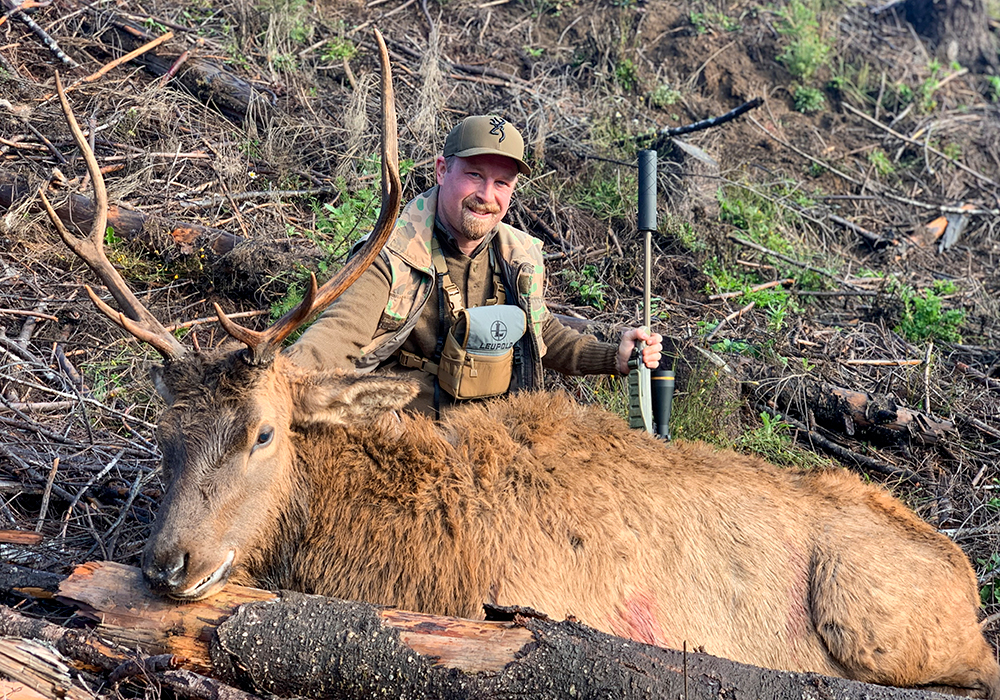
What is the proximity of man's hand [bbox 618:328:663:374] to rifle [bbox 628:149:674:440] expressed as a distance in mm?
37

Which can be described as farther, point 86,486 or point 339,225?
point 339,225

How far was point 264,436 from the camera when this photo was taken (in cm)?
375

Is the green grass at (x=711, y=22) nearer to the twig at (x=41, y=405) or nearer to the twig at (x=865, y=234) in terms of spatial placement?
the twig at (x=865, y=234)

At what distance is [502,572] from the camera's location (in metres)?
3.79

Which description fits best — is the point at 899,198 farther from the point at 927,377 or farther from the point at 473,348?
the point at 473,348

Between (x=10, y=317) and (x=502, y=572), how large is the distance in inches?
183

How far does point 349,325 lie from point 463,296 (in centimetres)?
95

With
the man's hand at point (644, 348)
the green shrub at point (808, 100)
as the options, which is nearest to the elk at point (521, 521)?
the man's hand at point (644, 348)

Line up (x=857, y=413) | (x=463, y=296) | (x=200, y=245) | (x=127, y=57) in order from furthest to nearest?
(x=127, y=57), (x=200, y=245), (x=857, y=413), (x=463, y=296)

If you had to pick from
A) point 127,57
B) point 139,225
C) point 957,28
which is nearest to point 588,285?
point 139,225

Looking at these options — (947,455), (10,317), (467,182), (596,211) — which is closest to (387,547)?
(467,182)

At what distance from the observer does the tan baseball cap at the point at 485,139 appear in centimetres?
511

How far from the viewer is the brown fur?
368 centimetres

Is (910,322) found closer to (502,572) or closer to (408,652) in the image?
(502,572)
